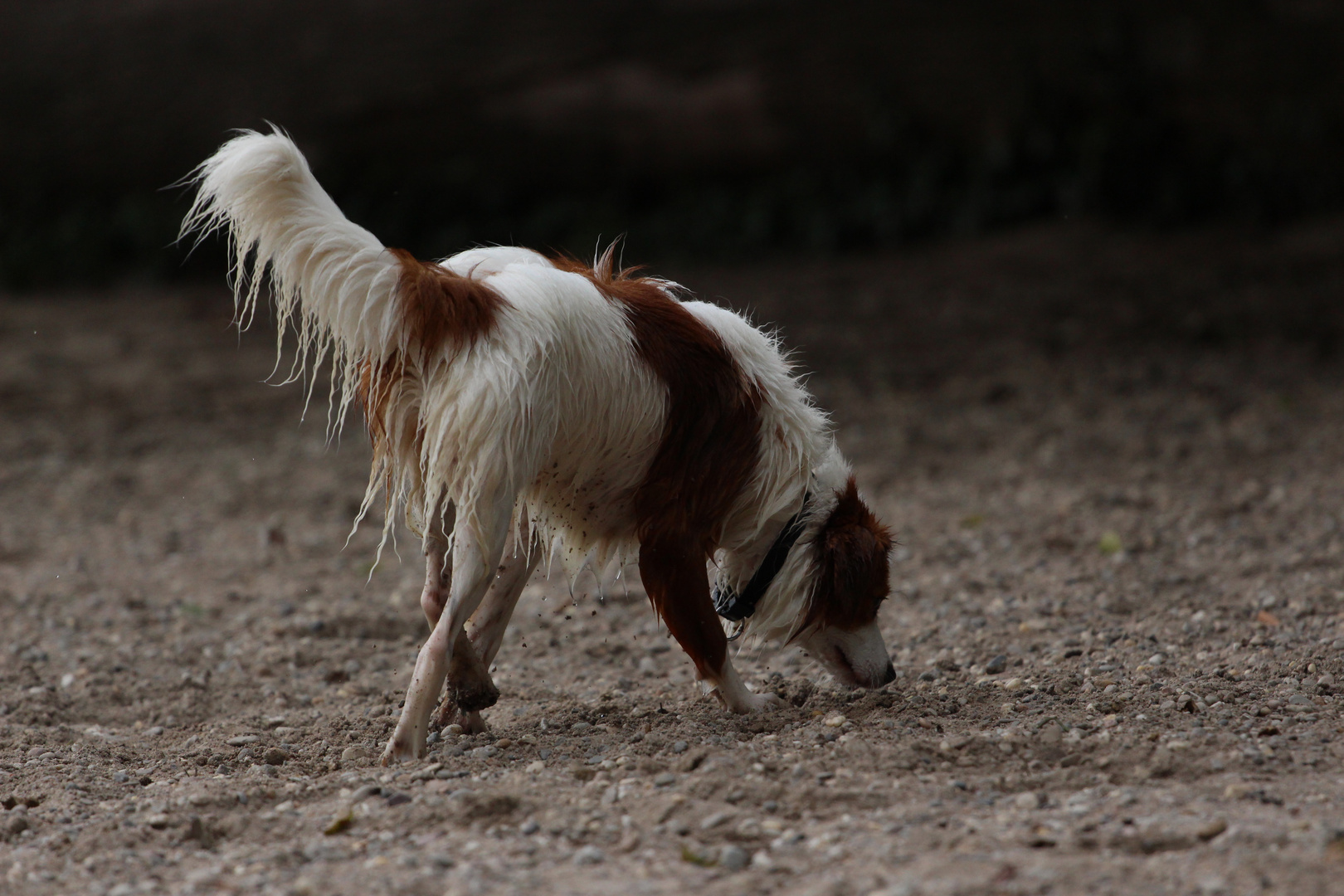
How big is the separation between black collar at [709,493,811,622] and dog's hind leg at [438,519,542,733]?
1.99ft

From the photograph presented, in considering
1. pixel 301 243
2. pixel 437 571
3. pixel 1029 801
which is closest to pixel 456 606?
pixel 437 571

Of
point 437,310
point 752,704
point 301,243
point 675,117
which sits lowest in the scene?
point 752,704

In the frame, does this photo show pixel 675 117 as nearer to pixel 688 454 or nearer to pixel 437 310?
pixel 688 454

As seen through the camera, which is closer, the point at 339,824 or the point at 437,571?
the point at 339,824

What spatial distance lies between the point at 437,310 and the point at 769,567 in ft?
4.33

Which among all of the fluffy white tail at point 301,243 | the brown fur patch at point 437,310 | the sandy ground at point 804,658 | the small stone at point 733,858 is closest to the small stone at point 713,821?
the sandy ground at point 804,658

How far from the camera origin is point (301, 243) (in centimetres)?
331

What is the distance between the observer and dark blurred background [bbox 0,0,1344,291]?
11391 millimetres

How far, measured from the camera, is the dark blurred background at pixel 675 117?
1139 centimetres

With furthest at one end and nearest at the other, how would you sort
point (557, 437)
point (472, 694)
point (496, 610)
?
point (496, 610) → point (472, 694) → point (557, 437)

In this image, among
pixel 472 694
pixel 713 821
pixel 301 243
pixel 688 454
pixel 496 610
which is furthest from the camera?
pixel 496 610

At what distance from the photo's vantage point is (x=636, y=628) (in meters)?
5.35

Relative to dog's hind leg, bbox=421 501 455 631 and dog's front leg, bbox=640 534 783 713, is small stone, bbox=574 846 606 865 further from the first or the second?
dog's hind leg, bbox=421 501 455 631

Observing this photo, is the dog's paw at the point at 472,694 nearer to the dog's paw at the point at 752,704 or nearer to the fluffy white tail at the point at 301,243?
the dog's paw at the point at 752,704
